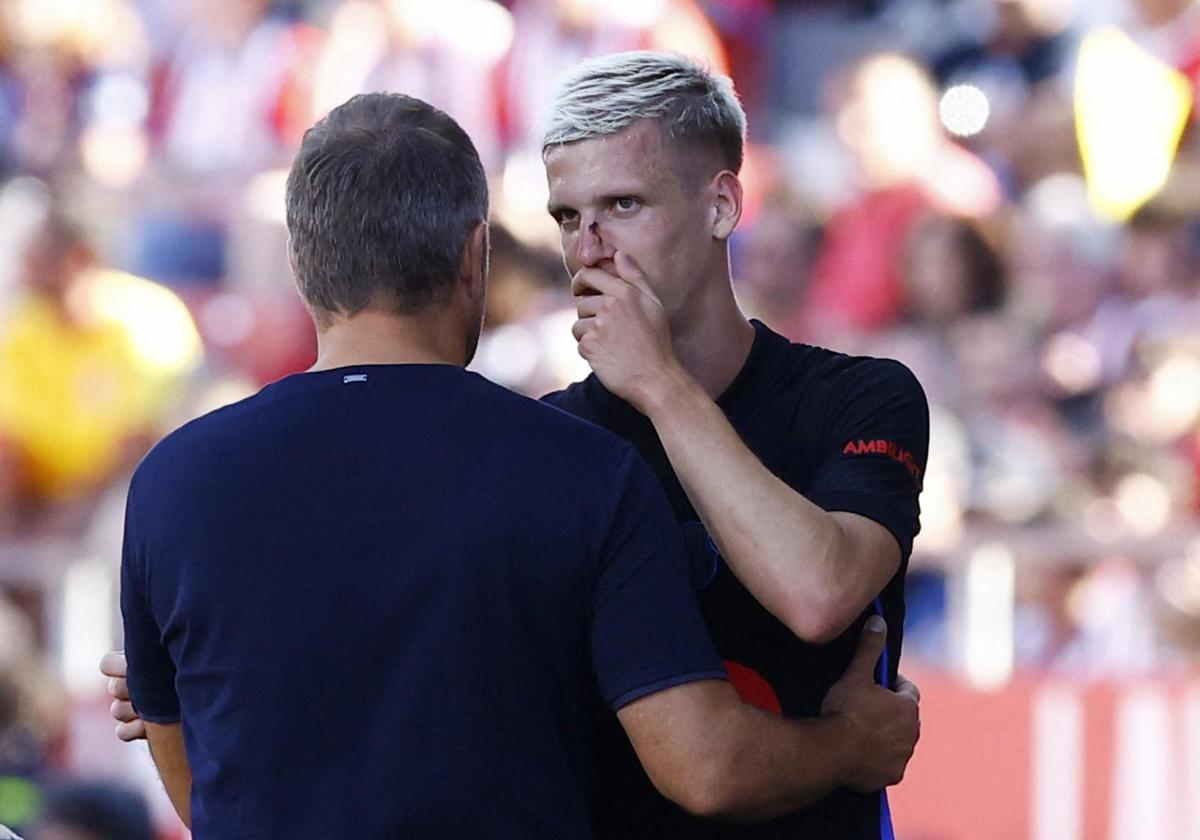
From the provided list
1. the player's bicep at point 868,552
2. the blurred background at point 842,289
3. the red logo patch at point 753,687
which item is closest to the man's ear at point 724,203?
the player's bicep at point 868,552

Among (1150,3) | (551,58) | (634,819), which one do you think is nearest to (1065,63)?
(1150,3)

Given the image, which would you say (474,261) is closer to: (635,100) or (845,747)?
(635,100)

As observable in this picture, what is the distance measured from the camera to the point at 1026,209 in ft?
20.8

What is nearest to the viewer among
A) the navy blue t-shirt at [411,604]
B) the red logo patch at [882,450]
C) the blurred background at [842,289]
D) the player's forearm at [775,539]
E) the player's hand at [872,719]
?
the navy blue t-shirt at [411,604]

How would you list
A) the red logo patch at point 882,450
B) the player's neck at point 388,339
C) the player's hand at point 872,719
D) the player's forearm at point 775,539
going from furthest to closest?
the red logo patch at point 882,450 < the player's hand at point 872,719 < the player's forearm at point 775,539 < the player's neck at point 388,339

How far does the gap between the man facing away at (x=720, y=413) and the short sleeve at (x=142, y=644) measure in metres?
0.54

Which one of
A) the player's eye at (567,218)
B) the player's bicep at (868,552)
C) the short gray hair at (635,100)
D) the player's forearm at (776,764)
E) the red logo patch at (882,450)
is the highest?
the short gray hair at (635,100)

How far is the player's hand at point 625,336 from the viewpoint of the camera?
2211mm

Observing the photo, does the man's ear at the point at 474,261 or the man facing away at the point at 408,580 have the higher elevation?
the man's ear at the point at 474,261

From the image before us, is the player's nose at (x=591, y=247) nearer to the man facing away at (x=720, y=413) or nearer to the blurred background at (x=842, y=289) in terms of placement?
the man facing away at (x=720, y=413)

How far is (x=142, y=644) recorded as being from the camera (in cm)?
207

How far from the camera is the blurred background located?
17.5 feet

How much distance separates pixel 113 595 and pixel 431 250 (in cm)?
470

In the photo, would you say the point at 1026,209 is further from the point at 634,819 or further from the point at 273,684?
the point at 273,684
